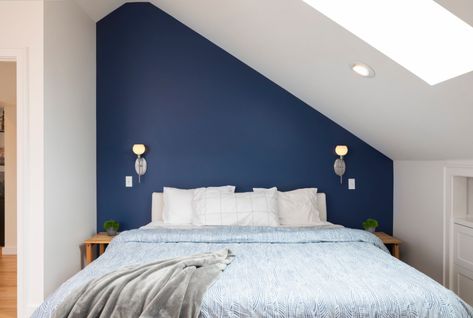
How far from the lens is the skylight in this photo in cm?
217

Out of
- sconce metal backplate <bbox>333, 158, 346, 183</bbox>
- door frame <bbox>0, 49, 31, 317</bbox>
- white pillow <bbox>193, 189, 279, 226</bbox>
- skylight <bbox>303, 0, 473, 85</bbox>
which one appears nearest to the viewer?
skylight <bbox>303, 0, 473, 85</bbox>

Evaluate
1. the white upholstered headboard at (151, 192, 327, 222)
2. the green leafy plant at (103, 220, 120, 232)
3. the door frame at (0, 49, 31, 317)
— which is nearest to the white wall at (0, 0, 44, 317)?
the door frame at (0, 49, 31, 317)

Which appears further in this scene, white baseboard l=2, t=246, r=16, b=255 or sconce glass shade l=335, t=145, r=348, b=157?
white baseboard l=2, t=246, r=16, b=255

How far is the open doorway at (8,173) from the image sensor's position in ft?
14.9

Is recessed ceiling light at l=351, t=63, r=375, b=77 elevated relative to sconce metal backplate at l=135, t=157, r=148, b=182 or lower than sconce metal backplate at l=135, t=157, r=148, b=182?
elevated

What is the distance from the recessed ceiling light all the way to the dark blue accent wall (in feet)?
4.24

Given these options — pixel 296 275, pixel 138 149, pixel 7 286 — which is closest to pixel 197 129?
pixel 138 149

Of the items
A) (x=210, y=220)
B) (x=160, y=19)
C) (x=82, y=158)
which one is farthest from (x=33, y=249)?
(x=160, y=19)

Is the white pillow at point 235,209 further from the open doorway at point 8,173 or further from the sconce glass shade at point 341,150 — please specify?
the open doorway at point 8,173

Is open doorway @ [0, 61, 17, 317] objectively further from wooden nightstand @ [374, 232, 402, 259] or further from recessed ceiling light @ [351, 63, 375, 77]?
wooden nightstand @ [374, 232, 402, 259]

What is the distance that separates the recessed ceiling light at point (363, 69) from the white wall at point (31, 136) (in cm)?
214

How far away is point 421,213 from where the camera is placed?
3412 mm

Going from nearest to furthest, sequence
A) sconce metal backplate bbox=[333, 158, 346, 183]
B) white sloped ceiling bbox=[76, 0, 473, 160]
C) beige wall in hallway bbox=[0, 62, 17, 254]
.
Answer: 1. white sloped ceiling bbox=[76, 0, 473, 160]
2. sconce metal backplate bbox=[333, 158, 346, 183]
3. beige wall in hallway bbox=[0, 62, 17, 254]

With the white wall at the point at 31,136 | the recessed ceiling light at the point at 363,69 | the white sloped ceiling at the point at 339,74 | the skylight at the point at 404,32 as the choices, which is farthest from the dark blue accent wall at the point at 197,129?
the skylight at the point at 404,32
